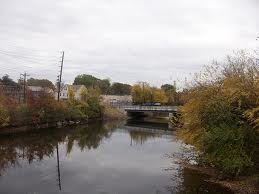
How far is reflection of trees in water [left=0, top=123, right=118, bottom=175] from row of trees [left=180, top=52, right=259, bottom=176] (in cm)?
1470

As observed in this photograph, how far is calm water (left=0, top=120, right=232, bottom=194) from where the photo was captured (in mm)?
23406

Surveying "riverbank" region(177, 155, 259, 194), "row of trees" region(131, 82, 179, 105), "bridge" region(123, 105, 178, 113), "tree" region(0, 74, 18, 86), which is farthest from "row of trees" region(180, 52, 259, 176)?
"tree" region(0, 74, 18, 86)

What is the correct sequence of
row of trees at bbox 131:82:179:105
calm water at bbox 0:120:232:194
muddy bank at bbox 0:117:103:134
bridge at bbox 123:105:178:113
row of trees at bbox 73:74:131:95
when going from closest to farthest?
calm water at bbox 0:120:232:194 < muddy bank at bbox 0:117:103:134 < bridge at bbox 123:105:178:113 < row of trees at bbox 131:82:179:105 < row of trees at bbox 73:74:131:95

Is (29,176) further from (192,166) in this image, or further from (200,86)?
(200,86)

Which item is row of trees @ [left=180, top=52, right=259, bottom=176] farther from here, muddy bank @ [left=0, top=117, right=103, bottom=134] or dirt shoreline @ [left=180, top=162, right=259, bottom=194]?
muddy bank @ [left=0, top=117, right=103, bottom=134]

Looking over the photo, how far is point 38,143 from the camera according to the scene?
4356 cm

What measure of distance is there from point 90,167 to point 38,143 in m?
15.0

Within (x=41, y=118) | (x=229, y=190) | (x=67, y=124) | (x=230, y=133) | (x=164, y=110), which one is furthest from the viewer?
(x=164, y=110)

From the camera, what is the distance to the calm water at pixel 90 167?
2341 cm

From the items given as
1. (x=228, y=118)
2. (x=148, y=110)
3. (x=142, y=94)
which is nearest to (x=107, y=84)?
(x=142, y=94)

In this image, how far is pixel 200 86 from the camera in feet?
92.9

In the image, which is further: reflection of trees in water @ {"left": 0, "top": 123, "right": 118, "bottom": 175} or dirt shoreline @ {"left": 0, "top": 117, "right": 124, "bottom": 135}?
dirt shoreline @ {"left": 0, "top": 117, "right": 124, "bottom": 135}

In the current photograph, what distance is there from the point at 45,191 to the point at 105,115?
6331cm

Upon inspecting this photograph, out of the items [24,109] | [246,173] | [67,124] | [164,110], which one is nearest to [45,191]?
[246,173]
